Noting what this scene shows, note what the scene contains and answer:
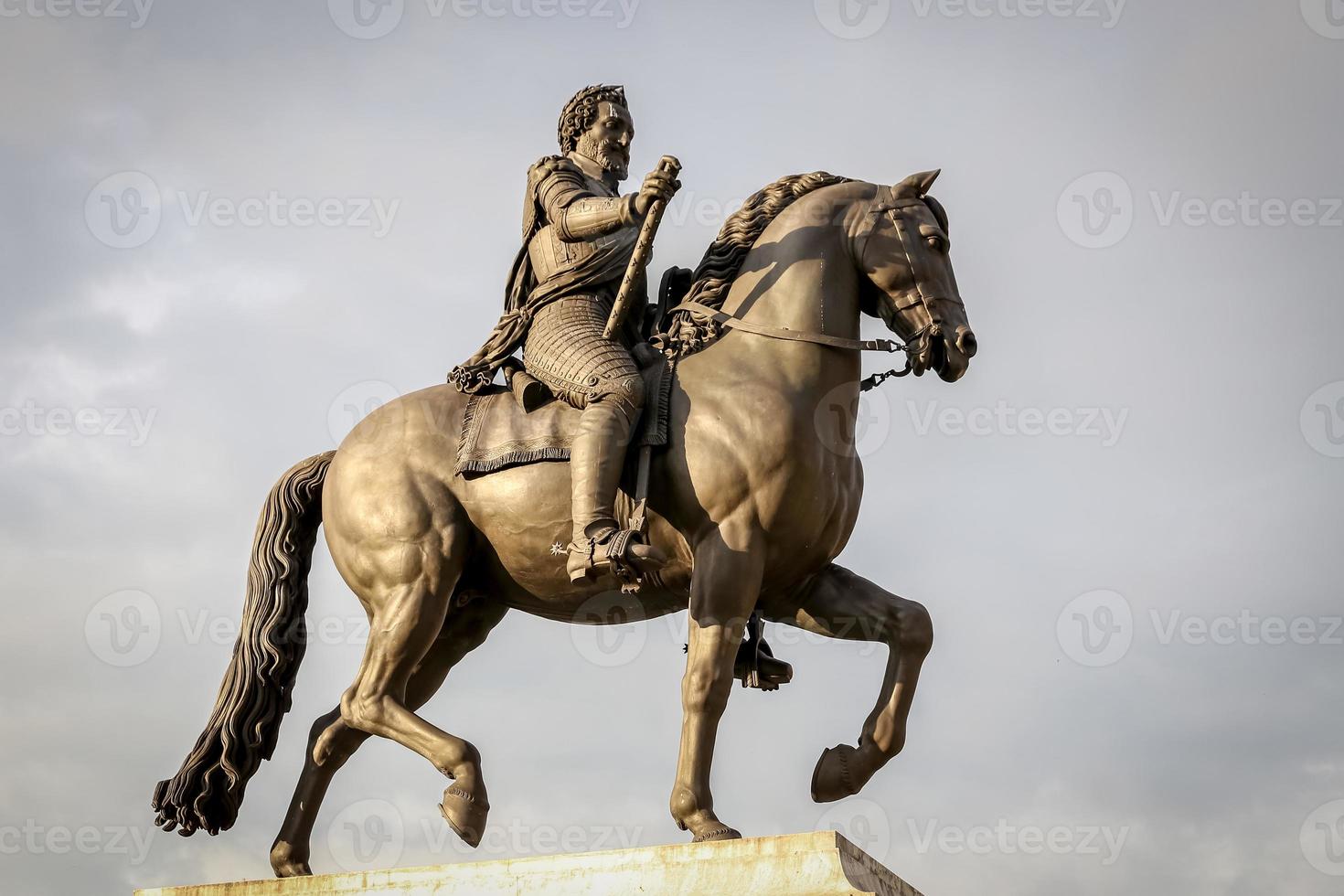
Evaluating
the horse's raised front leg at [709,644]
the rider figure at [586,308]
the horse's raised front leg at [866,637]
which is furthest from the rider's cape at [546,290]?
the horse's raised front leg at [866,637]

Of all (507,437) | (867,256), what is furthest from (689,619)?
(867,256)

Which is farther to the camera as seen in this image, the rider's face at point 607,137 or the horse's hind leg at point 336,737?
the rider's face at point 607,137

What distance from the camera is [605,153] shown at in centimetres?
1141

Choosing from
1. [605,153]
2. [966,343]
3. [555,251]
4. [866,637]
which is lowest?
[866,637]

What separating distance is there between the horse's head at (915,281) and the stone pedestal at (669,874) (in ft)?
9.14

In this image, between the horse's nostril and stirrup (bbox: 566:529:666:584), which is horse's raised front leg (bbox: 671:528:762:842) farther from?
the horse's nostril

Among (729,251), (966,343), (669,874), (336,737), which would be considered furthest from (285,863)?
(966,343)

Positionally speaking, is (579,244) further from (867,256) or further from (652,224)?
(867,256)

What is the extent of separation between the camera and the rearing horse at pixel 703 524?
396 inches

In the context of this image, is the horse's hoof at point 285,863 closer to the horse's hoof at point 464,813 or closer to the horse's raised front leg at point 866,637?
the horse's hoof at point 464,813

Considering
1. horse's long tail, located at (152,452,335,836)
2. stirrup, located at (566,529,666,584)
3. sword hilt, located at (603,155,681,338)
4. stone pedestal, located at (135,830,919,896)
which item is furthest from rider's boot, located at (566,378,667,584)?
horse's long tail, located at (152,452,335,836)

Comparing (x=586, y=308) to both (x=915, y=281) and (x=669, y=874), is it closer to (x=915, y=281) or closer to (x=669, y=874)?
(x=915, y=281)

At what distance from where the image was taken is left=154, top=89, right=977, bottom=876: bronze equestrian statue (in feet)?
33.0

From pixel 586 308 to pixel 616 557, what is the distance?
5.70ft
